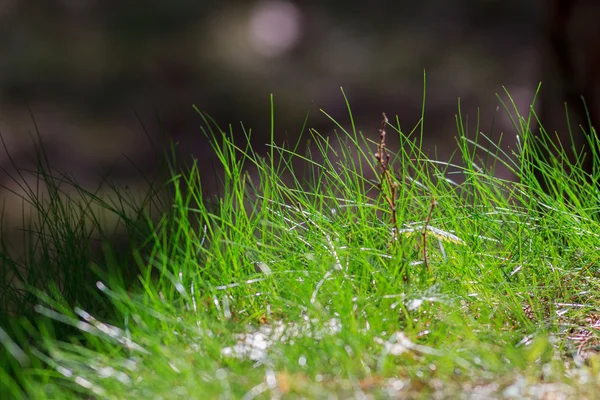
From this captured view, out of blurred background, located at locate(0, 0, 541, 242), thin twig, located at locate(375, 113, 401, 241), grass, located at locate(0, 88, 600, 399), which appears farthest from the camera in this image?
blurred background, located at locate(0, 0, 541, 242)

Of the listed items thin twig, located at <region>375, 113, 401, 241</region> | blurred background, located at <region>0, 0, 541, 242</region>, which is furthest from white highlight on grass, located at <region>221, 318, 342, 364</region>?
blurred background, located at <region>0, 0, 541, 242</region>

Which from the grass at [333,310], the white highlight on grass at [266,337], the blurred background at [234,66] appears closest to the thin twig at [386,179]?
the grass at [333,310]

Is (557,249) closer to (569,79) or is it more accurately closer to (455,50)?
(569,79)

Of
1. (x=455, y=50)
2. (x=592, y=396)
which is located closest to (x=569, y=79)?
(x=592, y=396)

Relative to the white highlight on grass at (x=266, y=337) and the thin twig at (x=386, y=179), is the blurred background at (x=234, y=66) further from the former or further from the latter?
the white highlight on grass at (x=266, y=337)

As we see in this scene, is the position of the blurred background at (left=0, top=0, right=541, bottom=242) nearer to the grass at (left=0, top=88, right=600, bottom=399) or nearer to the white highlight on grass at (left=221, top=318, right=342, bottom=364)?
the grass at (left=0, top=88, right=600, bottom=399)
